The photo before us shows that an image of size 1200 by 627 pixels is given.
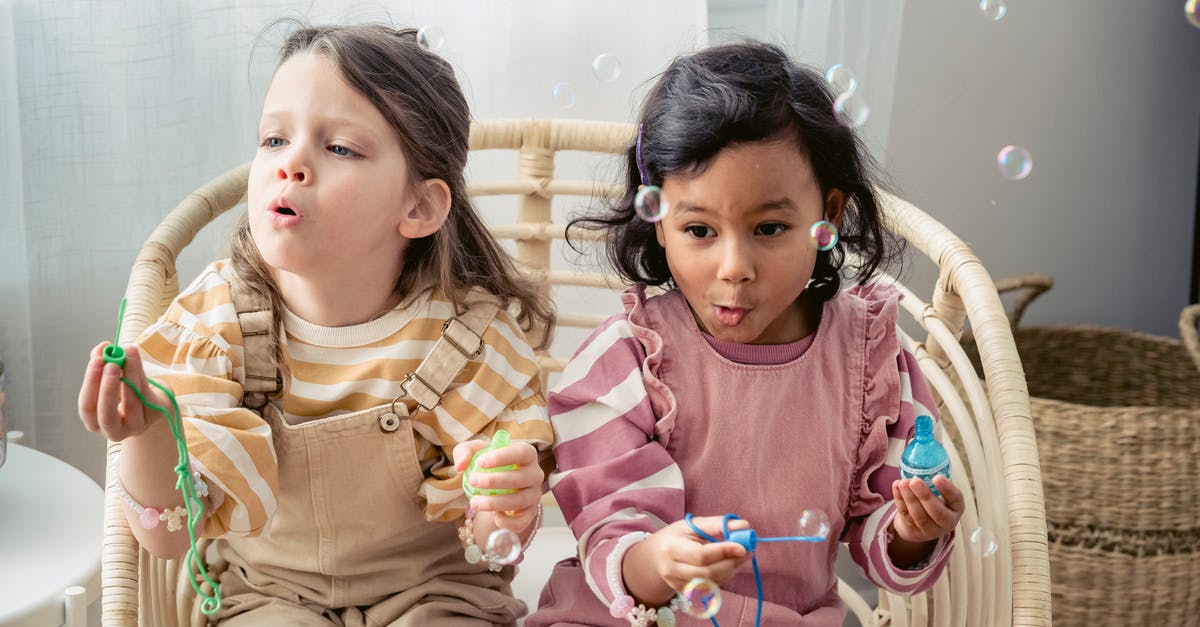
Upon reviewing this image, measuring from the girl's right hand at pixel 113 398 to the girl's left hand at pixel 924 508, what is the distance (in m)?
0.55

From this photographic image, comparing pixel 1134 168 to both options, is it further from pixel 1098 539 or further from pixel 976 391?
pixel 976 391

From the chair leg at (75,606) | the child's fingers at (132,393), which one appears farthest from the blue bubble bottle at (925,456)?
the chair leg at (75,606)

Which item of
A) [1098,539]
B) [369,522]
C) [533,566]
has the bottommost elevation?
[1098,539]

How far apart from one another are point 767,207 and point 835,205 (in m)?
0.11

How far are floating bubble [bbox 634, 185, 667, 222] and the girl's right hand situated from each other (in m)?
0.40

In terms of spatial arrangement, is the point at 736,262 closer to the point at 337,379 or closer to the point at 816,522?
the point at 816,522

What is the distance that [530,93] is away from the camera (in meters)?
1.63

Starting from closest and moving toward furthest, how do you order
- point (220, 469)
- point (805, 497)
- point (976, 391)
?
point (220, 469) → point (805, 497) → point (976, 391)

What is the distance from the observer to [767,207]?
948 millimetres

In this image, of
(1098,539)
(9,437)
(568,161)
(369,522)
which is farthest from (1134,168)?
(9,437)

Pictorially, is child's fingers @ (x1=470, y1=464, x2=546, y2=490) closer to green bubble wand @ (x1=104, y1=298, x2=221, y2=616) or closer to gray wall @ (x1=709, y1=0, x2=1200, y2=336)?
green bubble wand @ (x1=104, y1=298, x2=221, y2=616)

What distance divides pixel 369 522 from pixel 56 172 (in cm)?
73

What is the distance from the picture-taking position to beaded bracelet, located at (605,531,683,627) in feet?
3.04

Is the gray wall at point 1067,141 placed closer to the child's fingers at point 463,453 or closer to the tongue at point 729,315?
the tongue at point 729,315
